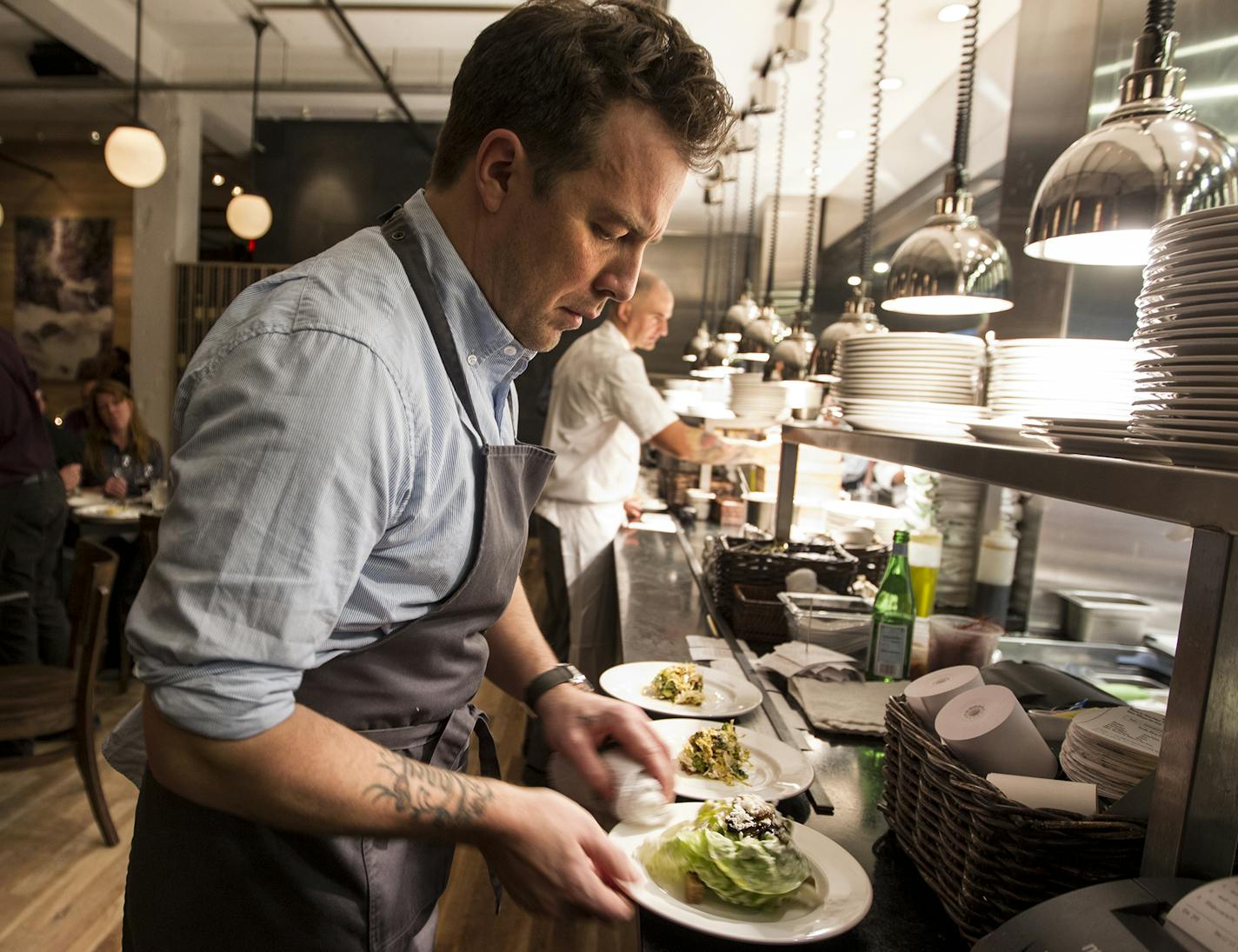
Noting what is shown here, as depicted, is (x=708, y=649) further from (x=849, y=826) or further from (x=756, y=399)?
(x=756, y=399)

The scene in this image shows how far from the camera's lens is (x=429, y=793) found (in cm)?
86

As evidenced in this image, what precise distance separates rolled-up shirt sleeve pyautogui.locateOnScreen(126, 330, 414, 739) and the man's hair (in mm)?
403

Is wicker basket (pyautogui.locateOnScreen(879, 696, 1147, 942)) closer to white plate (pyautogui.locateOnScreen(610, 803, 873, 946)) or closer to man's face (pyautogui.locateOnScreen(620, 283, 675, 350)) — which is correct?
white plate (pyautogui.locateOnScreen(610, 803, 873, 946))

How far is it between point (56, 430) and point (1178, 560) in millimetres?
5853

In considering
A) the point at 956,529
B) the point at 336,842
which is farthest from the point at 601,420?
the point at 336,842

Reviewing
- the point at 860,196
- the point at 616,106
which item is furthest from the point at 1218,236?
→ the point at 860,196

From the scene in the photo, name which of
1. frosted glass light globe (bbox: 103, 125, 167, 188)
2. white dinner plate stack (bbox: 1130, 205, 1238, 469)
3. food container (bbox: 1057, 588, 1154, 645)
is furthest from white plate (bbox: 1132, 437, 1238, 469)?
frosted glass light globe (bbox: 103, 125, 167, 188)

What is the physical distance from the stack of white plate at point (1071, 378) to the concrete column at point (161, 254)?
25.0 ft

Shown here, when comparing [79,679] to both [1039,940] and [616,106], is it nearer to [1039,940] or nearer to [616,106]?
[616,106]

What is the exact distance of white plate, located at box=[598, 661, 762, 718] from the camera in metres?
1.67

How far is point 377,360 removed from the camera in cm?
84

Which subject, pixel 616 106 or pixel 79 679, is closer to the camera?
pixel 616 106

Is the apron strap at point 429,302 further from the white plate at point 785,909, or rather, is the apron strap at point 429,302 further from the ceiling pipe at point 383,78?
the ceiling pipe at point 383,78

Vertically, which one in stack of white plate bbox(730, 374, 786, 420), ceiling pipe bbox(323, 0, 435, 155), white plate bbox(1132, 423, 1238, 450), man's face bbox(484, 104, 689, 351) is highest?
ceiling pipe bbox(323, 0, 435, 155)
